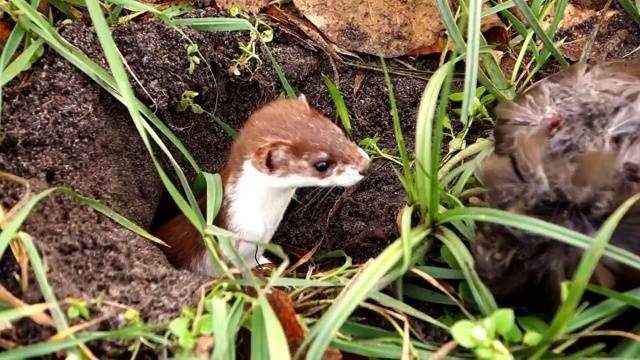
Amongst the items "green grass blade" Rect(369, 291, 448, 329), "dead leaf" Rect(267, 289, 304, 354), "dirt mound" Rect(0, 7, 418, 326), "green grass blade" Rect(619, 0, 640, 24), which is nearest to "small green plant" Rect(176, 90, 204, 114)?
"dirt mound" Rect(0, 7, 418, 326)

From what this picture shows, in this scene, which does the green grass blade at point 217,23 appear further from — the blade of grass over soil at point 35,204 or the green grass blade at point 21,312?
the green grass blade at point 21,312

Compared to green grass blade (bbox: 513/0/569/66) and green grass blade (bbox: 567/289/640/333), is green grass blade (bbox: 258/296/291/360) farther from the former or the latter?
green grass blade (bbox: 513/0/569/66)

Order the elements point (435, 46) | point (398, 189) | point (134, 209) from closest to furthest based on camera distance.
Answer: point (134, 209), point (398, 189), point (435, 46)

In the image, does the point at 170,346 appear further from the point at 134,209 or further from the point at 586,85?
the point at 586,85

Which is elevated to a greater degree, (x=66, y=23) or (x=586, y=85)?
(x=66, y=23)

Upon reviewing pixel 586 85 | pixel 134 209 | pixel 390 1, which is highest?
pixel 390 1

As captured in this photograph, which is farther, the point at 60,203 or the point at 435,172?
the point at 60,203

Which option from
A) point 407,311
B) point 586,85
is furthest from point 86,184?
point 586,85
